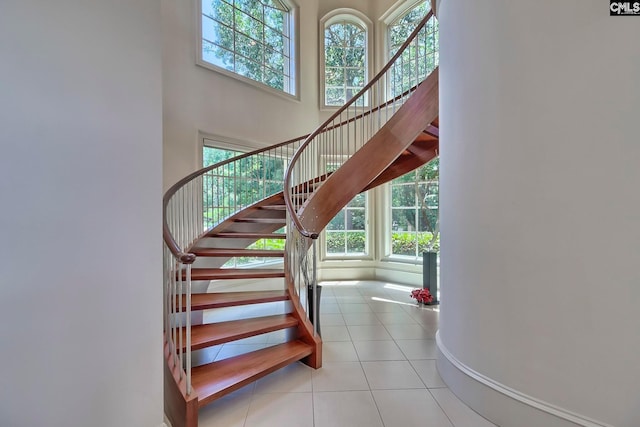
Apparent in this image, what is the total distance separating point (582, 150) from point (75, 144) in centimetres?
246

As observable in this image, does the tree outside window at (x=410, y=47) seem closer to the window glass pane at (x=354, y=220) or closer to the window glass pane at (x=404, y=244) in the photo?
the window glass pane at (x=354, y=220)

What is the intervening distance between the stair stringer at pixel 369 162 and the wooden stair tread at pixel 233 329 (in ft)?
3.81

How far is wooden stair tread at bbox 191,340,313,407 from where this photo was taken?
1.79 metres

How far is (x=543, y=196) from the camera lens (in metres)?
1.55

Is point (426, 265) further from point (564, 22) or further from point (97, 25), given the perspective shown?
point (97, 25)

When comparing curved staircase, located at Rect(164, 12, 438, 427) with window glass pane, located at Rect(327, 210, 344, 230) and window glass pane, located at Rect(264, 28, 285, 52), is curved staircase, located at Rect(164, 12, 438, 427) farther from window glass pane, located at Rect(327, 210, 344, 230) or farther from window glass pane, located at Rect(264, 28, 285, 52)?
window glass pane, located at Rect(264, 28, 285, 52)

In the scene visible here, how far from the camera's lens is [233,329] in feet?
7.31

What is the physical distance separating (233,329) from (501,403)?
6.23 ft

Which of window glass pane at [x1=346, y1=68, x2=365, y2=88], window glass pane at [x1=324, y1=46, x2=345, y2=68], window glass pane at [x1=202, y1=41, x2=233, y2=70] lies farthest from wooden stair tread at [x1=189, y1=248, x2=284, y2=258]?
window glass pane at [x1=324, y1=46, x2=345, y2=68]

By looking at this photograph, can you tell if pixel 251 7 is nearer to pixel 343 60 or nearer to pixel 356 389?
pixel 343 60

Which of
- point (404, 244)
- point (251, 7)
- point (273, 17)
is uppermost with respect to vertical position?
point (273, 17)

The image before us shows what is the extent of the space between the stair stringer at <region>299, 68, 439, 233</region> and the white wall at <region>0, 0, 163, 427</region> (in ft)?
6.54

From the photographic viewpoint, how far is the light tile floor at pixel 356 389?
5.84 feet

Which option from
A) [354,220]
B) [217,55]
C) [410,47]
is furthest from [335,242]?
[410,47]
